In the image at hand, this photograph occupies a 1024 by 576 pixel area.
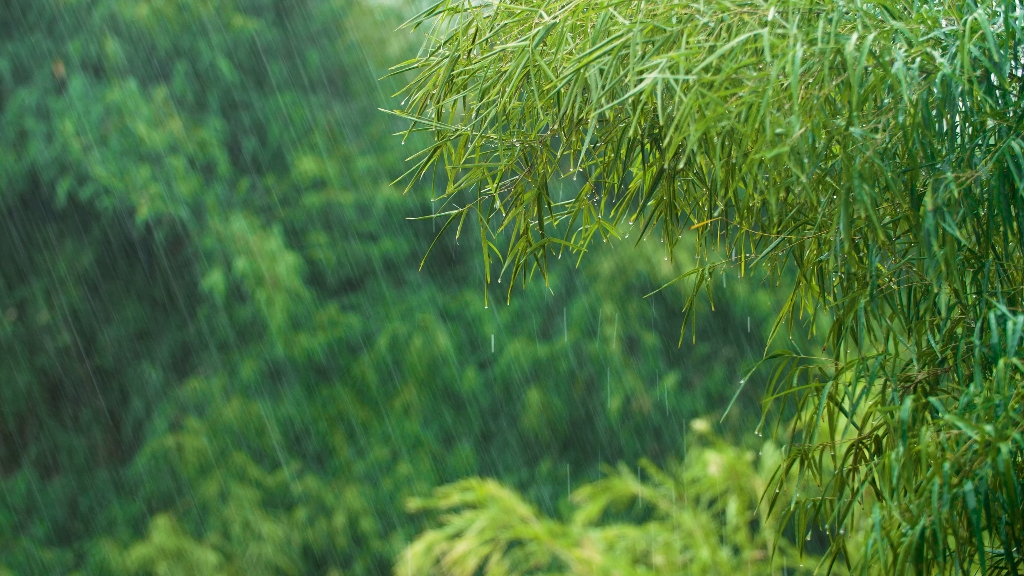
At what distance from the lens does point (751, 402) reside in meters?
3.83

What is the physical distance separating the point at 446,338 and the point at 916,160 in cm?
299

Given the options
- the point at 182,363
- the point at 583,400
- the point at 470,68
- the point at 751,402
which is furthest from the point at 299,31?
the point at 470,68

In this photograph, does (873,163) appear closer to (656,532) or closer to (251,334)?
(656,532)

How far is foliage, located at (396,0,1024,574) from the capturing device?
78cm

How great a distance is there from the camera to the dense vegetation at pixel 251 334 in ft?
11.8

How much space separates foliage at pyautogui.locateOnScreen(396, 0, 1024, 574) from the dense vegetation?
2709mm

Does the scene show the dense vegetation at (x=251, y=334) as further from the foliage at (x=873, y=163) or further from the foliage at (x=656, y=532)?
the foliage at (x=873, y=163)

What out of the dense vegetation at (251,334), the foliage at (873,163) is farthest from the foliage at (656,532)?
the foliage at (873,163)

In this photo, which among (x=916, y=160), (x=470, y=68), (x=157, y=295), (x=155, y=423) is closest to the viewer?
(x=916, y=160)

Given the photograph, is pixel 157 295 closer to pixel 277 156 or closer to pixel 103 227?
pixel 103 227

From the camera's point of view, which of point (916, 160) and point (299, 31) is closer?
point (916, 160)

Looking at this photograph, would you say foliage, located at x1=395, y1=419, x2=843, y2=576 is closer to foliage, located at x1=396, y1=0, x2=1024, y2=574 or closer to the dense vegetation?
the dense vegetation

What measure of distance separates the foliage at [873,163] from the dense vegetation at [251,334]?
8.89ft

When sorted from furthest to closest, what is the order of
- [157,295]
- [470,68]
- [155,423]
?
[157,295] → [155,423] → [470,68]
